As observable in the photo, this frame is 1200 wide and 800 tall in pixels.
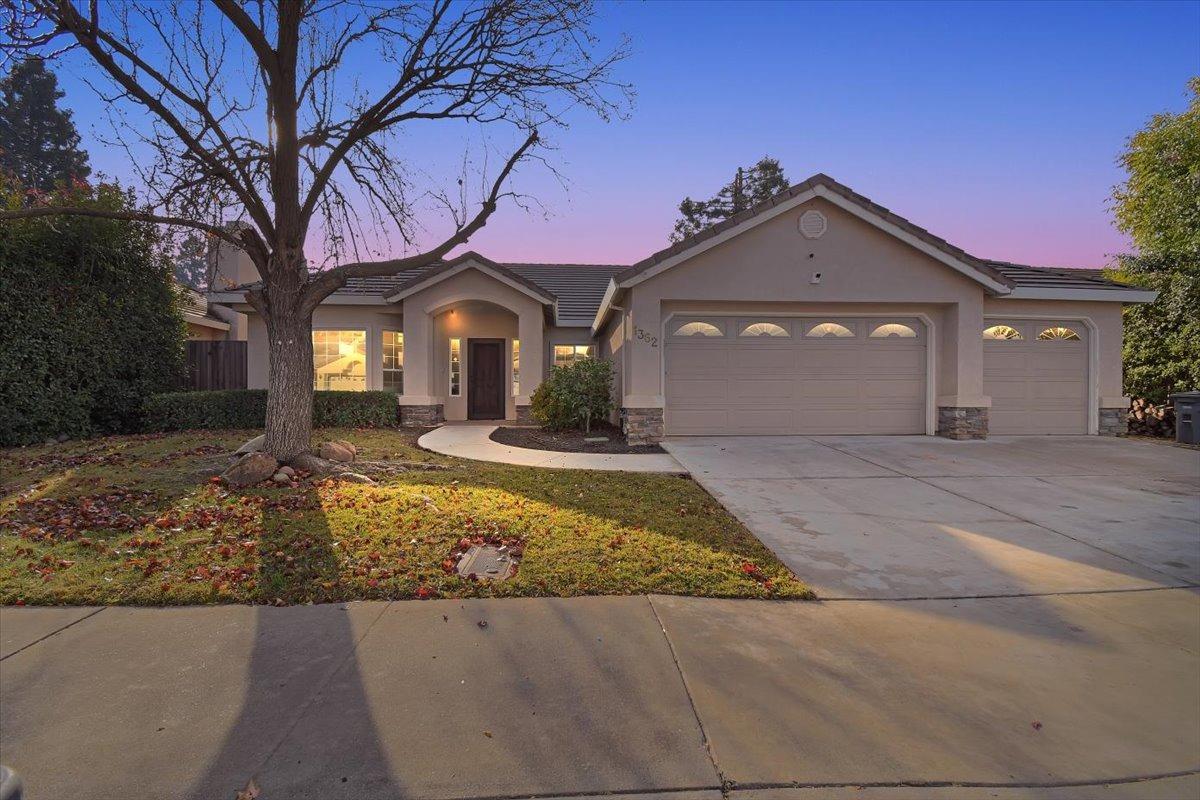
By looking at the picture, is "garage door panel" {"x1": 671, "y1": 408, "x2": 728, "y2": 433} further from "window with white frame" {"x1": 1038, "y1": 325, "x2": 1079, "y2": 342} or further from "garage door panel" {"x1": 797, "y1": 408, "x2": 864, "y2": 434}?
"window with white frame" {"x1": 1038, "y1": 325, "x2": 1079, "y2": 342}

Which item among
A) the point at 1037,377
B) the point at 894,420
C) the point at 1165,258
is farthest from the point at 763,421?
the point at 1165,258

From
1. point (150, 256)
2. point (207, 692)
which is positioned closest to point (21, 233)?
point (150, 256)

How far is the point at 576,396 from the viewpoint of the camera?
1200 cm

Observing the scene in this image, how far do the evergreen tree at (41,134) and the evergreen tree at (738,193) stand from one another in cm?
3288

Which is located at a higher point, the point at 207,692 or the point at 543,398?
the point at 543,398

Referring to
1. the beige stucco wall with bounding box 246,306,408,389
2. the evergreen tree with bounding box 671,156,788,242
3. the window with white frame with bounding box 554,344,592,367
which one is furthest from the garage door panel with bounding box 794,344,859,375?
the evergreen tree with bounding box 671,156,788,242

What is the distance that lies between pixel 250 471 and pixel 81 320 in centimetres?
741

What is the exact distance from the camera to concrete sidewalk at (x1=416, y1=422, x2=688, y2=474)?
28.2 feet

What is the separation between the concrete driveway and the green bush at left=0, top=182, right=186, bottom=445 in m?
11.4

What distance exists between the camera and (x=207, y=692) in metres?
2.76

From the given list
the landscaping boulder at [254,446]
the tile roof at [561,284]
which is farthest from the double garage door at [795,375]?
the landscaping boulder at [254,446]

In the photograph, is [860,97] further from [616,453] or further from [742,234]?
[616,453]

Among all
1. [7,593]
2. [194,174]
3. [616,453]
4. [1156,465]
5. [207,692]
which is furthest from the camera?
[616,453]

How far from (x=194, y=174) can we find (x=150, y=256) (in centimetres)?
561
